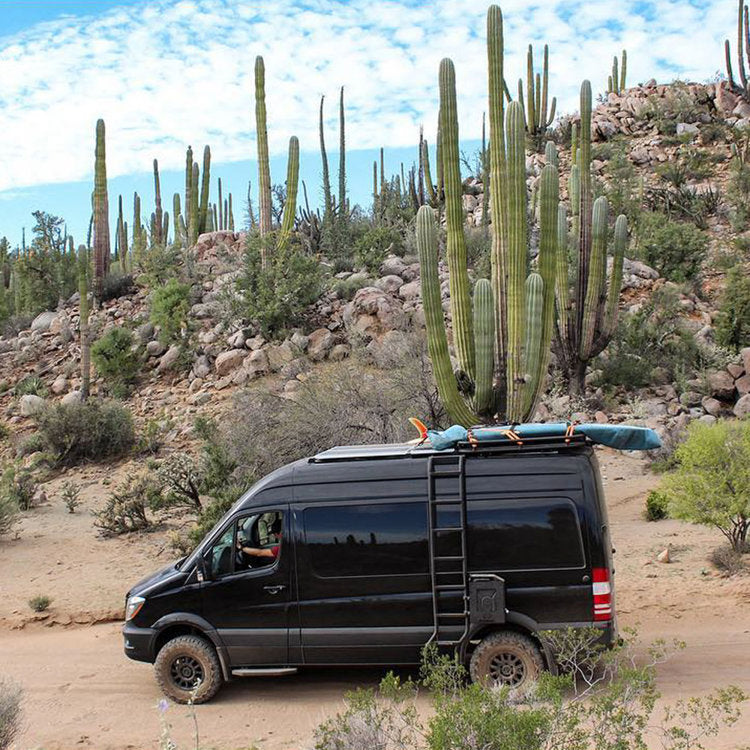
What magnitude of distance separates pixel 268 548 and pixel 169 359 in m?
17.7

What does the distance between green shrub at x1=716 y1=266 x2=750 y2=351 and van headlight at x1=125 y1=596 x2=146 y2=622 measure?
18.2 metres

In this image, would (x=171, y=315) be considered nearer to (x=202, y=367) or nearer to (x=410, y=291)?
(x=202, y=367)

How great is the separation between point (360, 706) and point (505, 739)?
916mm

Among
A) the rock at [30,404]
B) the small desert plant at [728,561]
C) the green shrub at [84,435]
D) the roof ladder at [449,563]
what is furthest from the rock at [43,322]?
the roof ladder at [449,563]

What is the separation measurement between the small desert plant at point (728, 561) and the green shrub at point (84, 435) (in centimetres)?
1401

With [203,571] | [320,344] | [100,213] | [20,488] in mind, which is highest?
[100,213]

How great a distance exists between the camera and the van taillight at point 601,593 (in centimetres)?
695

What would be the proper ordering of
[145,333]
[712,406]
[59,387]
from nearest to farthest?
[712,406]
[59,387]
[145,333]

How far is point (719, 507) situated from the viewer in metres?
10.5

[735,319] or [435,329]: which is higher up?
[735,319]

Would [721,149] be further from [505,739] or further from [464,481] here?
[505,739]

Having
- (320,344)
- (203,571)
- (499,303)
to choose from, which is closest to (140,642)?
(203,571)

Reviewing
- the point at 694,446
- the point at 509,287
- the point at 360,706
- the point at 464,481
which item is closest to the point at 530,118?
the point at 509,287

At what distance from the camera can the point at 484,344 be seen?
13.6 metres
